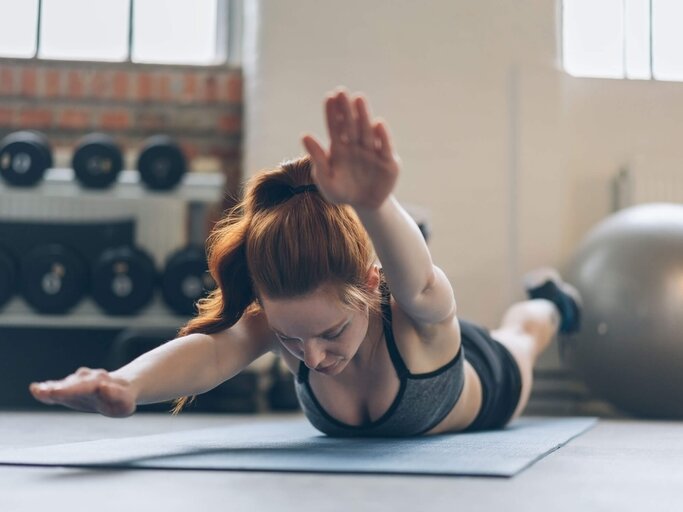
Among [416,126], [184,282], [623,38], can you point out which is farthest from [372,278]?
[623,38]

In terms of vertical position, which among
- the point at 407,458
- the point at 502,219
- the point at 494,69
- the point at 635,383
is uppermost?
the point at 494,69

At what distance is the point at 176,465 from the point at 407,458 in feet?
1.19

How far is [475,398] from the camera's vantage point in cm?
212

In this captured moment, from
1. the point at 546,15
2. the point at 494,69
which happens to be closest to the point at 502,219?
the point at 494,69

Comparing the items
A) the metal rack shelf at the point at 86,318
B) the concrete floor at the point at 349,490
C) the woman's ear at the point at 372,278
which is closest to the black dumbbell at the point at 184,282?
the metal rack shelf at the point at 86,318

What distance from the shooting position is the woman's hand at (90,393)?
127 cm

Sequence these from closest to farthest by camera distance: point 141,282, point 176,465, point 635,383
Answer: point 176,465
point 635,383
point 141,282

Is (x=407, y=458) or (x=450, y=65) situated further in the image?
(x=450, y=65)

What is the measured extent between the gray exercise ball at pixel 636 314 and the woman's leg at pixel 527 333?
0.66 ft

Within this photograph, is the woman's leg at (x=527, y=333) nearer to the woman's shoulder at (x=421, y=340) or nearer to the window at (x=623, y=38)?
the woman's shoulder at (x=421, y=340)

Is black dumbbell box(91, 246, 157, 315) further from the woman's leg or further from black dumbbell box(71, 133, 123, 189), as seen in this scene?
the woman's leg

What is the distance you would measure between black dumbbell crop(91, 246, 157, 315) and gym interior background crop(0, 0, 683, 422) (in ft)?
0.64

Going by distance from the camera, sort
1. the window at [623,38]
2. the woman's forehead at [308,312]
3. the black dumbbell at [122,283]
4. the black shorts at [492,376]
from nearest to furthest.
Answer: the woman's forehead at [308,312]
the black shorts at [492,376]
the black dumbbell at [122,283]
the window at [623,38]

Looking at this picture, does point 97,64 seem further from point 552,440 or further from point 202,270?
point 552,440
